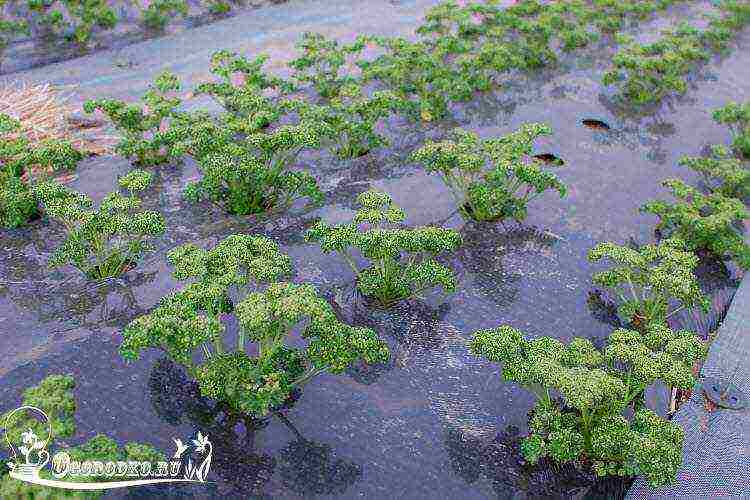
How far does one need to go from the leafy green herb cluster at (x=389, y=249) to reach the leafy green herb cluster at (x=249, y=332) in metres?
0.66

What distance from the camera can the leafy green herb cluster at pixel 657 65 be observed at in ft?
28.2

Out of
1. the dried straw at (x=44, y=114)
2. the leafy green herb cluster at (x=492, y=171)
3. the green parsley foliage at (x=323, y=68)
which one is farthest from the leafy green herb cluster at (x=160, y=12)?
the leafy green herb cluster at (x=492, y=171)

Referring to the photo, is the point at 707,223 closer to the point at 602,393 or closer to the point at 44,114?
the point at 602,393

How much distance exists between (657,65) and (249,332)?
22.3 ft

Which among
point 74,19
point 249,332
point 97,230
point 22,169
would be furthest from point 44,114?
point 249,332

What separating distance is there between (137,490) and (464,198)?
404 cm

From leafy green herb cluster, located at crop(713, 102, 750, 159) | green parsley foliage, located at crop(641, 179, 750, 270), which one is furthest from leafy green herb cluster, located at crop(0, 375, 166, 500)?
leafy green herb cluster, located at crop(713, 102, 750, 159)

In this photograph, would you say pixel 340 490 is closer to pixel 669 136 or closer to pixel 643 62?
pixel 669 136

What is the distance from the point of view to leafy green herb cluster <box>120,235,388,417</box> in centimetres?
404

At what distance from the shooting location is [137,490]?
3938mm

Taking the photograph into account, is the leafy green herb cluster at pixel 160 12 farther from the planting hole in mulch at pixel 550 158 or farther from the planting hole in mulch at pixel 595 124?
the planting hole in mulch at pixel 595 124

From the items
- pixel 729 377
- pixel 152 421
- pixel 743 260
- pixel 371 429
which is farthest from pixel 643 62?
pixel 152 421

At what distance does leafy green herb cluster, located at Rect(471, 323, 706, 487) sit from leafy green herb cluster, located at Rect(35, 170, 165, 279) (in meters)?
2.86

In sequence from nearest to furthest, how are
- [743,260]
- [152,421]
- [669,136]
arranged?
1. [152,421]
2. [743,260]
3. [669,136]
